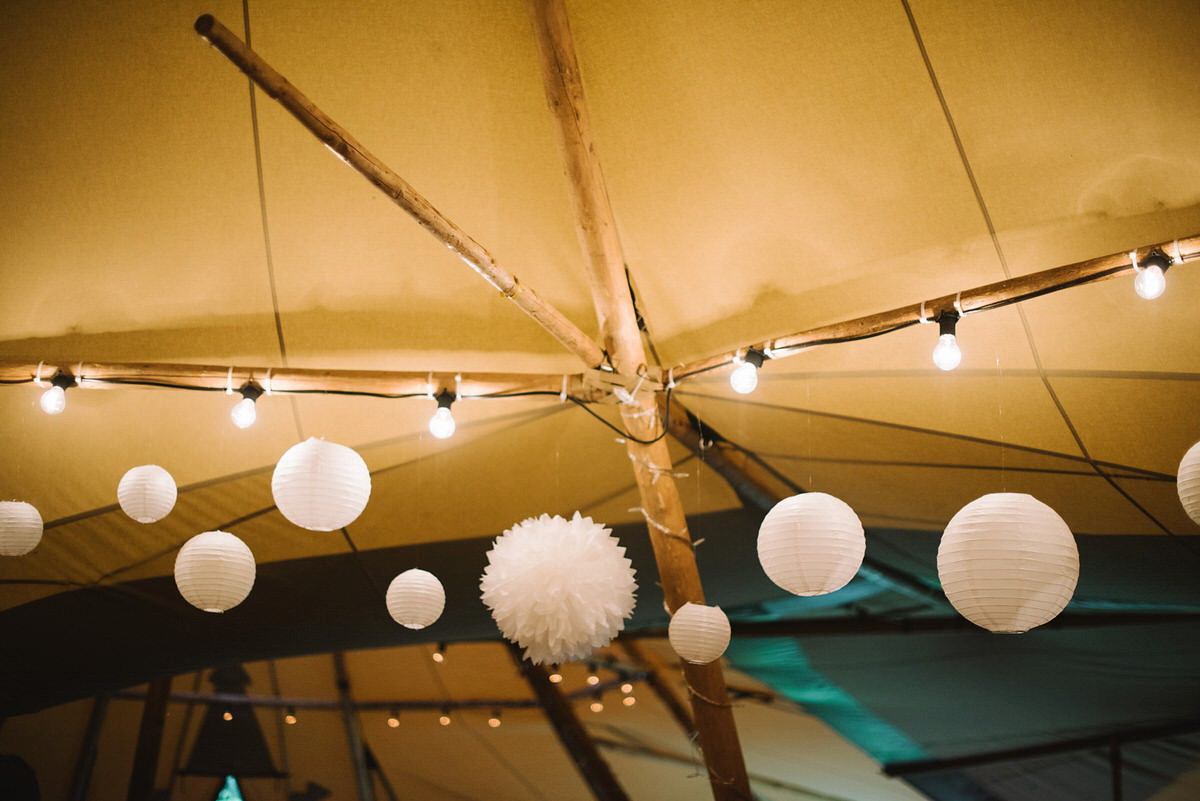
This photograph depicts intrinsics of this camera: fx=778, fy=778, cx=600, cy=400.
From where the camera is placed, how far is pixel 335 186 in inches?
Answer: 113

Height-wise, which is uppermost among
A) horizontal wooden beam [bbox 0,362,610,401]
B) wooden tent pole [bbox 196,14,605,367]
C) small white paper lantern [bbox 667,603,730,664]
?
wooden tent pole [bbox 196,14,605,367]

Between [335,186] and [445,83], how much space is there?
55cm

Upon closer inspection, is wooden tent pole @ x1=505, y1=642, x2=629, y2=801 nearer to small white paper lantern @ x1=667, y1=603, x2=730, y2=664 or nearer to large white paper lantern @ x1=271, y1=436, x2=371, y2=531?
small white paper lantern @ x1=667, y1=603, x2=730, y2=664

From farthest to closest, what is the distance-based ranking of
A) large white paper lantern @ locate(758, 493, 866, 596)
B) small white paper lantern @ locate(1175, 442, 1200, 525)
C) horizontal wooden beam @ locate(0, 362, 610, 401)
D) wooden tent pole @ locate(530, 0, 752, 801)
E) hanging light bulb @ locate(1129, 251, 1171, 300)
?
horizontal wooden beam @ locate(0, 362, 610, 401) → wooden tent pole @ locate(530, 0, 752, 801) → large white paper lantern @ locate(758, 493, 866, 596) → hanging light bulb @ locate(1129, 251, 1171, 300) → small white paper lantern @ locate(1175, 442, 1200, 525)

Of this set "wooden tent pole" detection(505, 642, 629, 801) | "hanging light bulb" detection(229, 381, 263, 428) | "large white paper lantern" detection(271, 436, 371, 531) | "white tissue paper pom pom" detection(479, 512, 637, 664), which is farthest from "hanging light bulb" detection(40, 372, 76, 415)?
"wooden tent pole" detection(505, 642, 629, 801)

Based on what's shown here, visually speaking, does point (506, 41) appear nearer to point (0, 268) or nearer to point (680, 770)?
point (0, 268)

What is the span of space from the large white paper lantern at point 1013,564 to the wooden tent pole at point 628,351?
134cm

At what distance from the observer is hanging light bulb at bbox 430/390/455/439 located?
114 inches

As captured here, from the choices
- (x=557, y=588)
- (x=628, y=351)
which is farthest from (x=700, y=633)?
(x=628, y=351)

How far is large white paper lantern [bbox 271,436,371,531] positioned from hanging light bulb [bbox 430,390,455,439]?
49 centimetres

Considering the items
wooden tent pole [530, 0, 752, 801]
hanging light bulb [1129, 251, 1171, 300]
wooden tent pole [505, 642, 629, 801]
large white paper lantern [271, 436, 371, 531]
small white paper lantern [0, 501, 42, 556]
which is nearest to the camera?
hanging light bulb [1129, 251, 1171, 300]

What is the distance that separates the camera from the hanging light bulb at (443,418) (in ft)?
9.50

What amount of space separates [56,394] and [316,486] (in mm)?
1257

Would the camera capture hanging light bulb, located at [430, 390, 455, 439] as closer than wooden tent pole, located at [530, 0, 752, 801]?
No
